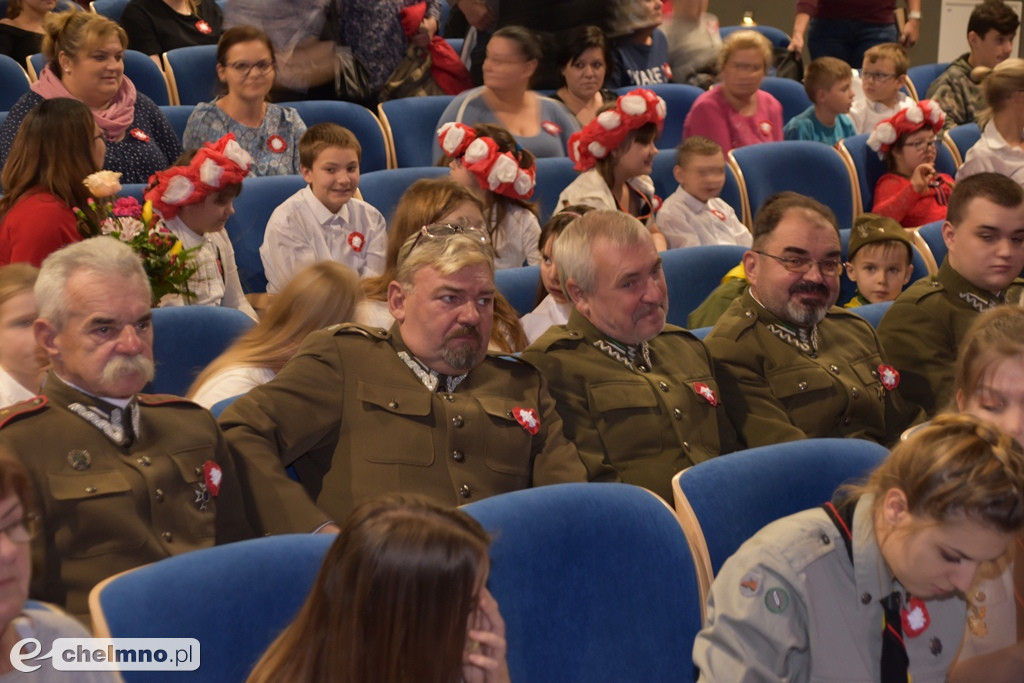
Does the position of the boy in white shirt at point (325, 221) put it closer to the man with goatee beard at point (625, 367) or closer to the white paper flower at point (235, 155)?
the white paper flower at point (235, 155)

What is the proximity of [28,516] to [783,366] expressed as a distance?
6.05ft

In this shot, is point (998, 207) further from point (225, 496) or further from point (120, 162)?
point (120, 162)

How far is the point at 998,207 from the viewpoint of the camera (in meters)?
3.23

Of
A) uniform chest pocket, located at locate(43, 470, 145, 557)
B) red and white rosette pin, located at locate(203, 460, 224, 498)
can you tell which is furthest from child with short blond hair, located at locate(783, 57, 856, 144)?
uniform chest pocket, located at locate(43, 470, 145, 557)

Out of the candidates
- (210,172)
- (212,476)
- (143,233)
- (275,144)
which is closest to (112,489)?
(212,476)

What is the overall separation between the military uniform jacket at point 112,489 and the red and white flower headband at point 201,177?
1627mm

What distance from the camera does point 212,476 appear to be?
2.13 metres

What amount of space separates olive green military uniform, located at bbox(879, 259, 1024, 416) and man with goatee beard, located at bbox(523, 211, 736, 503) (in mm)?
647

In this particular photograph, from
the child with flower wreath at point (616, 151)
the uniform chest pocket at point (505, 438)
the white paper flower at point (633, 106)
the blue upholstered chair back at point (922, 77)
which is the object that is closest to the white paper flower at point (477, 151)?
the child with flower wreath at point (616, 151)

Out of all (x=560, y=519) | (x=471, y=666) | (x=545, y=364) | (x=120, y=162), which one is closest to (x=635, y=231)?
(x=545, y=364)

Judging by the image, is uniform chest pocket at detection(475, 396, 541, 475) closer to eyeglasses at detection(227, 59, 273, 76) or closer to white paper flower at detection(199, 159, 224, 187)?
white paper flower at detection(199, 159, 224, 187)

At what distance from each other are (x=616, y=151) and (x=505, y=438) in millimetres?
2314

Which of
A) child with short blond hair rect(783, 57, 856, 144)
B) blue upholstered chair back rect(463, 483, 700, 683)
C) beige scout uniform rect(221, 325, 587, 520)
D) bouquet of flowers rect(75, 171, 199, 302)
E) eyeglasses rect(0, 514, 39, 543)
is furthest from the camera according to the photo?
child with short blond hair rect(783, 57, 856, 144)

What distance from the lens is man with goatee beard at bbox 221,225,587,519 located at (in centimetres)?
228
